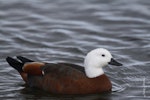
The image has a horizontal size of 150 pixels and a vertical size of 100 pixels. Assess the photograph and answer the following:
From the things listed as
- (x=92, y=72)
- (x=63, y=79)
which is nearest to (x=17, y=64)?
(x=63, y=79)

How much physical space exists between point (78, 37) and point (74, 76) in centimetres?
419

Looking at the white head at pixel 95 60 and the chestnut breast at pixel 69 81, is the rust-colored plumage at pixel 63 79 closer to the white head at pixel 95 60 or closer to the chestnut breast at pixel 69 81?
the chestnut breast at pixel 69 81

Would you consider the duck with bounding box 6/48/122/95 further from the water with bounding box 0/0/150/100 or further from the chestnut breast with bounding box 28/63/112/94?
the water with bounding box 0/0/150/100

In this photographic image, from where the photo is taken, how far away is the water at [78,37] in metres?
12.2

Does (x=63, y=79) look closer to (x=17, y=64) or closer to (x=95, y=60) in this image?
(x=95, y=60)

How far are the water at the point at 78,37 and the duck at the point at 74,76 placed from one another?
15 cm

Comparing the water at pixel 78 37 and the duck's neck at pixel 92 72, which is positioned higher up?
the water at pixel 78 37

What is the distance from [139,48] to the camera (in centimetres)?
1462

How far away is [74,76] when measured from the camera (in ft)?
38.1

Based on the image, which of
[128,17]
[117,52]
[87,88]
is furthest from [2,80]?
[128,17]

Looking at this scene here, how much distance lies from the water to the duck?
15cm

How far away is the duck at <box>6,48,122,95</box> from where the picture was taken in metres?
11.6

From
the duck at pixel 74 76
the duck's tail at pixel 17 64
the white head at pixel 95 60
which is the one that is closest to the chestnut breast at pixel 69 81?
the duck at pixel 74 76

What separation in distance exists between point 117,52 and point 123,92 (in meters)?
2.68
